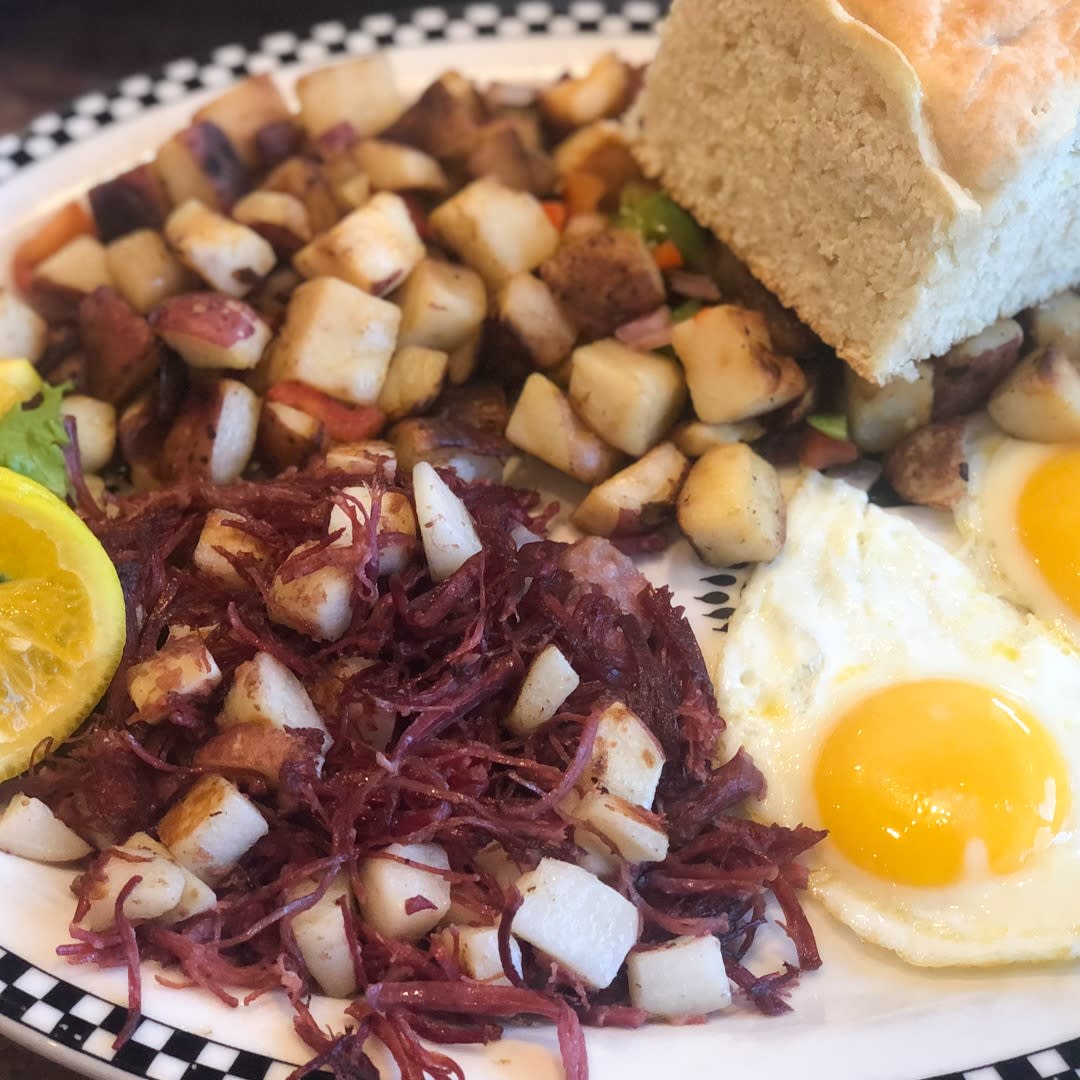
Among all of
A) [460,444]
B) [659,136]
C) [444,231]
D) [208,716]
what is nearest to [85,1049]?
[208,716]

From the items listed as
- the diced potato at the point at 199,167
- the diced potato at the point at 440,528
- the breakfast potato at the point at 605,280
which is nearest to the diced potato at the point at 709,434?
the breakfast potato at the point at 605,280

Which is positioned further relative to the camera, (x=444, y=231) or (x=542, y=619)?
(x=444, y=231)

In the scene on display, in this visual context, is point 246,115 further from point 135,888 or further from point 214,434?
point 135,888

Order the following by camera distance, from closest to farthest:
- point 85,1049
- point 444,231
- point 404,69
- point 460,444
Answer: point 85,1049, point 460,444, point 444,231, point 404,69

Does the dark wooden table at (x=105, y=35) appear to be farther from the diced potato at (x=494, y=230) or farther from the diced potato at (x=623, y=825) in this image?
the diced potato at (x=623, y=825)

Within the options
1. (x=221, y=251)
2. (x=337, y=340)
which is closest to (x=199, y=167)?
(x=221, y=251)

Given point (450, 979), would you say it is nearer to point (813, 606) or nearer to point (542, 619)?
point (542, 619)
